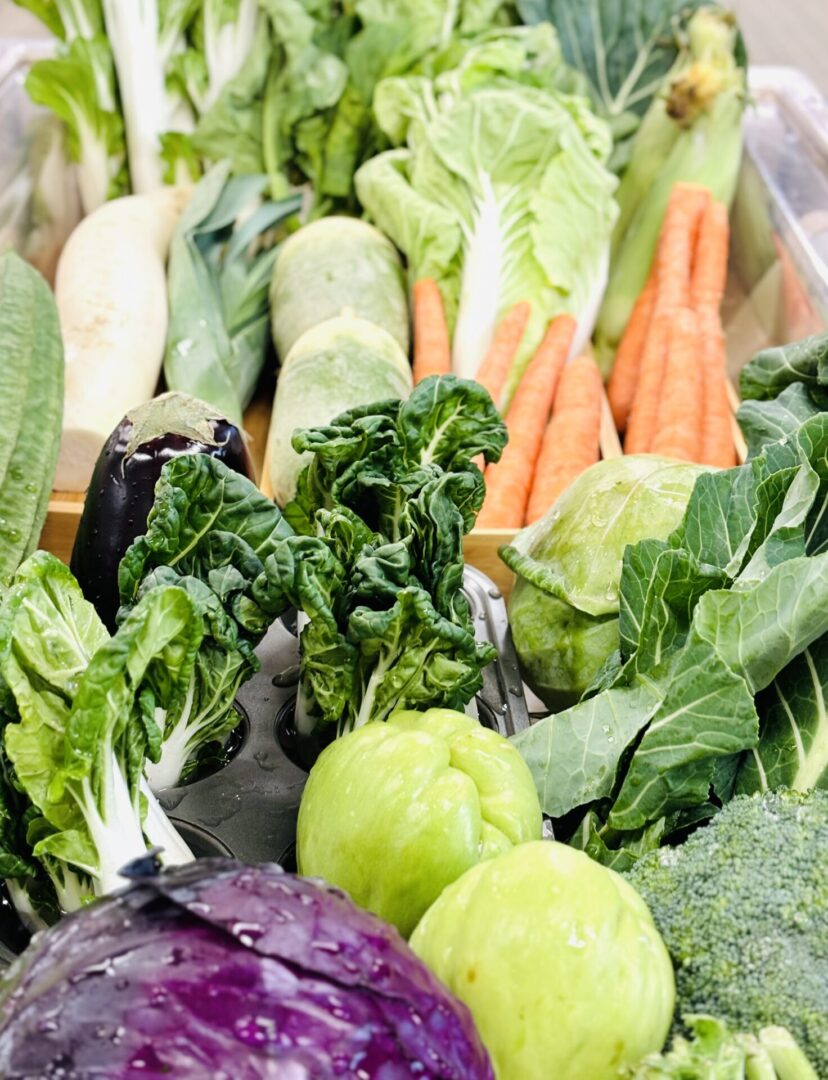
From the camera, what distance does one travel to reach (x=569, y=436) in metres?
1.81

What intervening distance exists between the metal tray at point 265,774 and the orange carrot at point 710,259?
1.13 meters

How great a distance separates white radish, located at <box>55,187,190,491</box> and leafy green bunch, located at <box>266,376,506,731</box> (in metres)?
0.76

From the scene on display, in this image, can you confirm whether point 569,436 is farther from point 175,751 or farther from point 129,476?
point 175,751

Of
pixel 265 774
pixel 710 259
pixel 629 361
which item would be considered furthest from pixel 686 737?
pixel 710 259

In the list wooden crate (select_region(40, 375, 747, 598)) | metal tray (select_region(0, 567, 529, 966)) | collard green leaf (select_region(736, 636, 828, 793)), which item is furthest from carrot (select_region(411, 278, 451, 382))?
collard green leaf (select_region(736, 636, 828, 793))

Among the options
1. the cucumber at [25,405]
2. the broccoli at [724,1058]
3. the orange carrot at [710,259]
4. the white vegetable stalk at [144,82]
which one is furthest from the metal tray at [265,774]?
the white vegetable stalk at [144,82]

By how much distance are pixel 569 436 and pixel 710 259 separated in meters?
0.62

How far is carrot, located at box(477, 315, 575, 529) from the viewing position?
1.71 m

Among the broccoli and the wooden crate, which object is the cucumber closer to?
the wooden crate

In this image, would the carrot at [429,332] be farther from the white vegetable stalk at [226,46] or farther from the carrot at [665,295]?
the white vegetable stalk at [226,46]

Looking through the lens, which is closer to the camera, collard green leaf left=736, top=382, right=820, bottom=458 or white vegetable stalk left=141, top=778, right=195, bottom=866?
white vegetable stalk left=141, top=778, right=195, bottom=866

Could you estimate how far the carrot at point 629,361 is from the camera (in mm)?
2082

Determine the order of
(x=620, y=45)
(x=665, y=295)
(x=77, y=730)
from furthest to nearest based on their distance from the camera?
(x=620, y=45) → (x=665, y=295) → (x=77, y=730)

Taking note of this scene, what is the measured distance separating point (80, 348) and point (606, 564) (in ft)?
3.67
